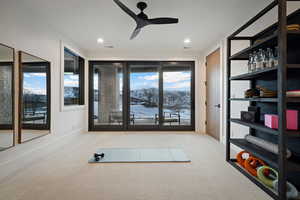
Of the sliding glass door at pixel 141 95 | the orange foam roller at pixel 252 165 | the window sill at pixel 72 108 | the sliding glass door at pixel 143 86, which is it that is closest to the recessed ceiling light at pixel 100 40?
the sliding glass door at pixel 141 95

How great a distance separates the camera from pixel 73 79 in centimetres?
451

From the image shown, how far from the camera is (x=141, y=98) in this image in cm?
524

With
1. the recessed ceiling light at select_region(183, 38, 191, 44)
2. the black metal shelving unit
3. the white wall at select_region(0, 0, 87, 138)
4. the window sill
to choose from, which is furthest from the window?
the black metal shelving unit

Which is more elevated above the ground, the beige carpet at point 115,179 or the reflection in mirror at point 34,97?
the reflection in mirror at point 34,97

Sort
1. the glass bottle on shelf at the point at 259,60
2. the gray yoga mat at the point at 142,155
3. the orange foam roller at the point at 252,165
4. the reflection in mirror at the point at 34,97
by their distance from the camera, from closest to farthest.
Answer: the glass bottle on shelf at the point at 259,60
the orange foam roller at the point at 252,165
the reflection in mirror at the point at 34,97
the gray yoga mat at the point at 142,155

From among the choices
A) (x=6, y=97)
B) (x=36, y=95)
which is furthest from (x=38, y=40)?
(x=6, y=97)

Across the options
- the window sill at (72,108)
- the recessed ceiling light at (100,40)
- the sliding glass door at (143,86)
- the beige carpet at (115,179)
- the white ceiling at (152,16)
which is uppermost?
the recessed ceiling light at (100,40)

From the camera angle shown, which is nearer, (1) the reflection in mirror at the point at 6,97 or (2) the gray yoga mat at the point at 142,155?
→ (1) the reflection in mirror at the point at 6,97

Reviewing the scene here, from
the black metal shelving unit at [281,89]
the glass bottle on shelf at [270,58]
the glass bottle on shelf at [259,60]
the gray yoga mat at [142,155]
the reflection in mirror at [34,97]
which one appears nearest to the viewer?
the black metal shelving unit at [281,89]

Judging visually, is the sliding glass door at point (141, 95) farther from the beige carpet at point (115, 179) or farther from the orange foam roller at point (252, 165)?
the orange foam roller at point (252, 165)

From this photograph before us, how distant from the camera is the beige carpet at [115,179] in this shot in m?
1.79

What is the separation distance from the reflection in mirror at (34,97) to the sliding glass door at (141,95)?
2075mm

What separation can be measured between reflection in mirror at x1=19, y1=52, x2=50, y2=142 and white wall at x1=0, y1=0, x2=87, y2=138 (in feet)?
0.56

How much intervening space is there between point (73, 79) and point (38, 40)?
1703 mm
